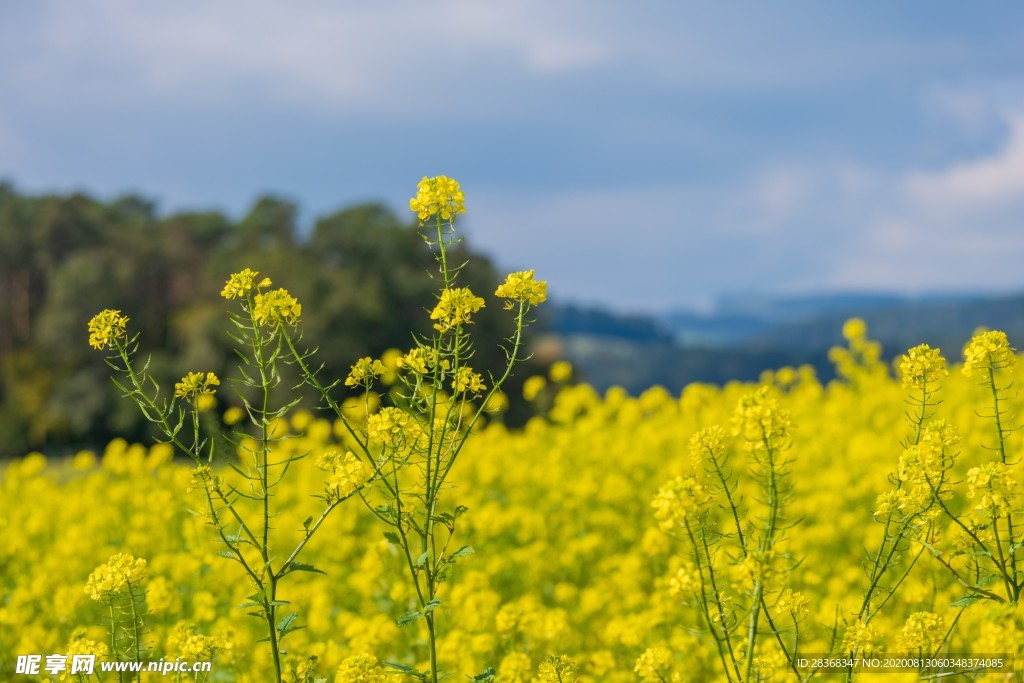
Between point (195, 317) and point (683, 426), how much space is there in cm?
2708

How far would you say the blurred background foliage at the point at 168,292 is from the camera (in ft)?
101

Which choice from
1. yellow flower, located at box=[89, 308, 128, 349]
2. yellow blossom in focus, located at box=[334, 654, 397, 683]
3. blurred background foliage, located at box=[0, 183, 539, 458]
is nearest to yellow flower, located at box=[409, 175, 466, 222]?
yellow flower, located at box=[89, 308, 128, 349]

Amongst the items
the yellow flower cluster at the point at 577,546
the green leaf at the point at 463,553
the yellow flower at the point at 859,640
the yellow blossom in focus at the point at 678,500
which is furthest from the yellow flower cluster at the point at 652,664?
the yellow blossom in focus at the point at 678,500

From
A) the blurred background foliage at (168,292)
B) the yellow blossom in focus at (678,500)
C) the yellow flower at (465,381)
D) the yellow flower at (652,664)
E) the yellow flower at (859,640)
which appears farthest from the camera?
the blurred background foliage at (168,292)

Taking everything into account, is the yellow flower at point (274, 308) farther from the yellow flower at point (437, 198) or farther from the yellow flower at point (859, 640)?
the yellow flower at point (859, 640)

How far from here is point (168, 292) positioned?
134 feet

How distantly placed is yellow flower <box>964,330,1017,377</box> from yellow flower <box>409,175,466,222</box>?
1945 millimetres

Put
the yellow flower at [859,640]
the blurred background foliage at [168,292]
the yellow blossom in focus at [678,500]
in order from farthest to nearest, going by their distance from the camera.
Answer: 1. the blurred background foliage at [168,292]
2. the yellow flower at [859,640]
3. the yellow blossom in focus at [678,500]

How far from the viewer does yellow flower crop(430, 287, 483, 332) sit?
126 inches

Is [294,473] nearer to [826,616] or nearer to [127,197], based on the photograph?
[826,616]

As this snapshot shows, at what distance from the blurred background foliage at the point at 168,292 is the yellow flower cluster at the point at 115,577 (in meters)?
23.0

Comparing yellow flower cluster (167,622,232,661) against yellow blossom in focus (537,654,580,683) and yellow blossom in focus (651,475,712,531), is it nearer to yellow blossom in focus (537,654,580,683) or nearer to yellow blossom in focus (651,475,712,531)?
yellow blossom in focus (537,654,580,683)

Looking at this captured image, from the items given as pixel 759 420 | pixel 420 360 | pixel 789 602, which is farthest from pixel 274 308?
pixel 789 602

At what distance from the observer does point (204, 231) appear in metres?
46.9
